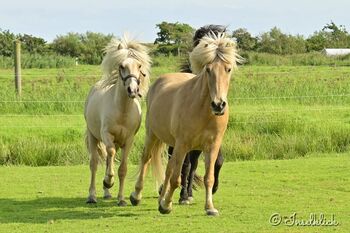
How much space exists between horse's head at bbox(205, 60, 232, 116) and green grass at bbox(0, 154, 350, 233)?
3.93ft

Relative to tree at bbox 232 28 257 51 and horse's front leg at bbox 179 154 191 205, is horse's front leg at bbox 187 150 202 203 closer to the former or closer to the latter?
horse's front leg at bbox 179 154 191 205

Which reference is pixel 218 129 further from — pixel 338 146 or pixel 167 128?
pixel 338 146

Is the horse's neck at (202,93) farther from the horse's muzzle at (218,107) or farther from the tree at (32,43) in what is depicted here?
the tree at (32,43)

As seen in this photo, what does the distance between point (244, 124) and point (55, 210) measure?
773 cm

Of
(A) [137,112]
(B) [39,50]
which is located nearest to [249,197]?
(A) [137,112]

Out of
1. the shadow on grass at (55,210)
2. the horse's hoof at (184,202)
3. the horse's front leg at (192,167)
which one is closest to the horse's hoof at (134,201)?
the shadow on grass at (55,210)

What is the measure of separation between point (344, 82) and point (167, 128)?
16096 mm

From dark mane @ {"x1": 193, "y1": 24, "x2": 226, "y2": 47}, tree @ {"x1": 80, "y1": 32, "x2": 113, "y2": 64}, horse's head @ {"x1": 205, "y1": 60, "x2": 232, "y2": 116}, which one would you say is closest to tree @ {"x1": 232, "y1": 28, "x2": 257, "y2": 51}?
dark mane @ {"x1": 193, "y1": 24, "x2": 226, "y2": 47}

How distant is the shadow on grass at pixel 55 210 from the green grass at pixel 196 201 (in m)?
0.01

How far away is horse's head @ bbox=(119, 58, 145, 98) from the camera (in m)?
9.36

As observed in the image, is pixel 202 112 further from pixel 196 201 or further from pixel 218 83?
pixel 196 201

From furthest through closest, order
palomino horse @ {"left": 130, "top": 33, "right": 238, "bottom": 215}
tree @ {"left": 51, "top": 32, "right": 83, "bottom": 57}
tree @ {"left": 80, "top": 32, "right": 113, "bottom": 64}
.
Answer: tree @ {"left": 51, "top": 32, "right": 83, "bottom": 57} → tree @ {"left": 80, "top": 32, "right": 113, "bottom": 64} → palomino horse @ {"left": 130, "top": 33, "right": 238, "bottom": 215}

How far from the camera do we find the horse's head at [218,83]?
792 centimetres

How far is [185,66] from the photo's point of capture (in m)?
11.0
